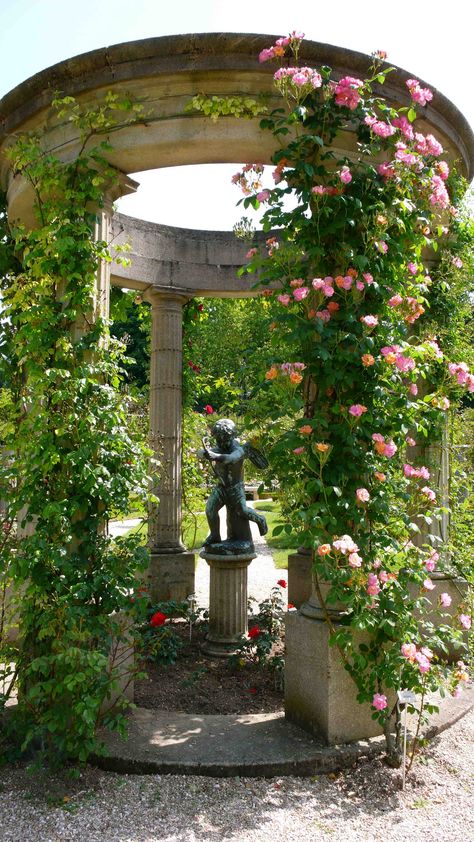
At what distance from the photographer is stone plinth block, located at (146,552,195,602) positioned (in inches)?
303

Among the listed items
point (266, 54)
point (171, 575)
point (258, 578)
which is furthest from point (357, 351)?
point (258, 578)

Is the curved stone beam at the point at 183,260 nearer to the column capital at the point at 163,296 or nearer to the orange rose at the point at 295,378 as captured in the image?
the column capital at the point at 163,296

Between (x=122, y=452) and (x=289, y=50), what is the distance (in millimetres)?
2846

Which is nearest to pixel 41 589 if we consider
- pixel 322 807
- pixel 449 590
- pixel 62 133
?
pixel 322 807

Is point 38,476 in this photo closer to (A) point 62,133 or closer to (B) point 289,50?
(A) point 62,133

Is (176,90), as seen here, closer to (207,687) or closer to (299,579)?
(207,687)

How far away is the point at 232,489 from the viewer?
6012 mm

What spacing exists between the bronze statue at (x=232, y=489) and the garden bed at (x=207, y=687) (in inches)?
42.2

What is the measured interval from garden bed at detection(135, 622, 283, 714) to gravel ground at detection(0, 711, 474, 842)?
1.21 meters

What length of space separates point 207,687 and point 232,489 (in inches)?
70.9

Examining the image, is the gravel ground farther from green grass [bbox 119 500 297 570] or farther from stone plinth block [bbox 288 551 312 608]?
green grass [bbox 119 500 297 570]

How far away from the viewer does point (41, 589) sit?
3670 millimetres

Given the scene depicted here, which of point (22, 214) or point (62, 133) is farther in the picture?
point (22, 214)

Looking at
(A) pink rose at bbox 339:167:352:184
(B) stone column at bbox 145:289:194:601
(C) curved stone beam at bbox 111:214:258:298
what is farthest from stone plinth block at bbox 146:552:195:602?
(A) pink rose at bbox 339:167:352:184
